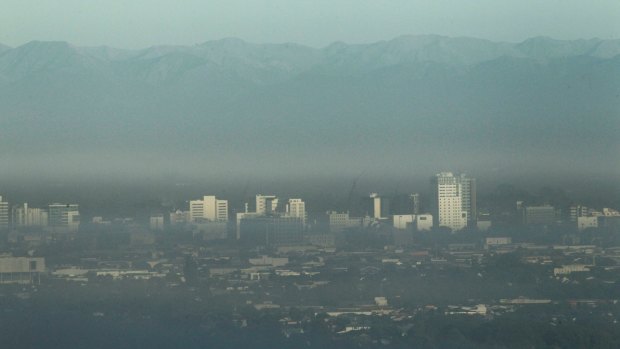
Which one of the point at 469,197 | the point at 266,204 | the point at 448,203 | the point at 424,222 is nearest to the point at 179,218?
the point at 266,204

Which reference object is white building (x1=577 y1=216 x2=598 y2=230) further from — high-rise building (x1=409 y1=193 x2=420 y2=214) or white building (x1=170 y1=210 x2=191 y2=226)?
white building (x1=170 y1=210 x2=191 y2=226)

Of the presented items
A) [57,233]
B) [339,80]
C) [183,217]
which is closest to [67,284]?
[57,233]

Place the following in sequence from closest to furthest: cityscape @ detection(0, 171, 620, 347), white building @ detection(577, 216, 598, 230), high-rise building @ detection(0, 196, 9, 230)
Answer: cityscape @ detection(0, 171, 620, 347), high-rise building @ detection(0, 196, 9, 230), white building @ detection(577, 216, 598, 230)

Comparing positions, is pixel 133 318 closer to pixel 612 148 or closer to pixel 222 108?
pixel 222 108

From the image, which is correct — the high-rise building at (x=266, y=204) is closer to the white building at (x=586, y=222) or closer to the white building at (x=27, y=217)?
the white building at (x=27, y=217)

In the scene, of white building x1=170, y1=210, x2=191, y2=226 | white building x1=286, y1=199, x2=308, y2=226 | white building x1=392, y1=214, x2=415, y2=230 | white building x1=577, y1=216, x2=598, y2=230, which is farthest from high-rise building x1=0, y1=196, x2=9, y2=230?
white building x1=577, y1=216, x2=598, y2=230

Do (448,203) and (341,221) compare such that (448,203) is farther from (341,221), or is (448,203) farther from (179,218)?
(179,218)
